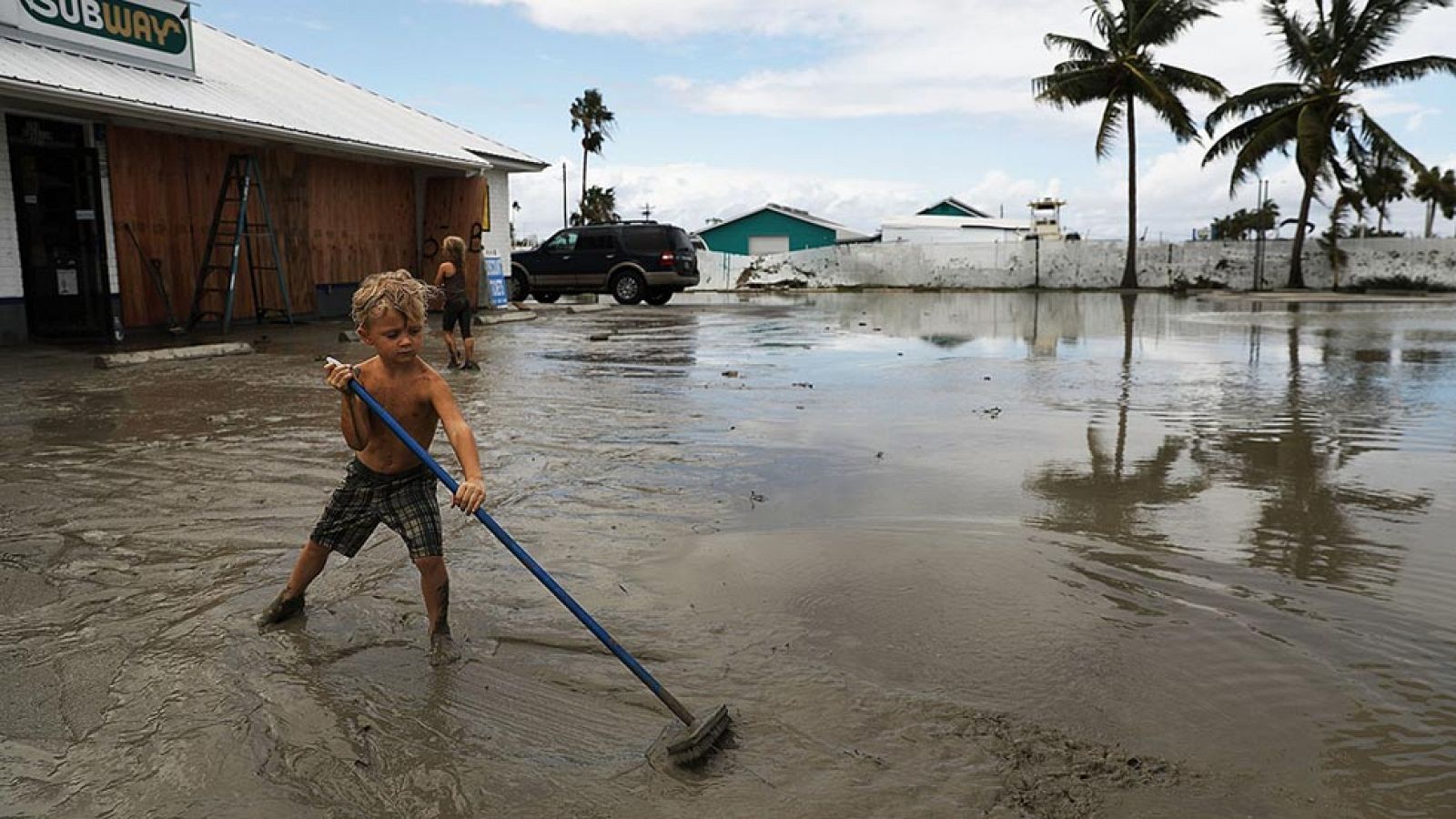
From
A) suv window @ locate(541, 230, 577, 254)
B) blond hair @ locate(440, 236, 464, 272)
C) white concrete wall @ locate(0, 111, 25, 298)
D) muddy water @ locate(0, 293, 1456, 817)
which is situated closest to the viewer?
muddy water @ locate(0, 293, 1456, 817)

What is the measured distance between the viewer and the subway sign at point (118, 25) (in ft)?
39.9

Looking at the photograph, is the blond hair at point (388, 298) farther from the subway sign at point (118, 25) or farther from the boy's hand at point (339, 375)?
the subway sign at point (118, 25)

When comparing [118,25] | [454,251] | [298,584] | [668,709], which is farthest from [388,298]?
[118,25]

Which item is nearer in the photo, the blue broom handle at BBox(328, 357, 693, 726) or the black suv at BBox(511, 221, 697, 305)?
the blue broom handle at BBox(328, 357, 693, 726)

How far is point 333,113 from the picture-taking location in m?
17.5

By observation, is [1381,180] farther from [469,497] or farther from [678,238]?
[469,497]

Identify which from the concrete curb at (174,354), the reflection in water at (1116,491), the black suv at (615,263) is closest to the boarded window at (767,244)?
A: the black suv at (615,263)

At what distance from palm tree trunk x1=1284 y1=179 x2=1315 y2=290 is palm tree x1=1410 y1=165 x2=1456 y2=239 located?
2639 mm

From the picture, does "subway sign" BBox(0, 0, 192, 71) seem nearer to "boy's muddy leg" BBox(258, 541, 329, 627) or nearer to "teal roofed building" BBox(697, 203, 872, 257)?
"boy's muddy leg" BBox(258, 541, 329, 627)

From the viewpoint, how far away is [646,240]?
2381 centimetres

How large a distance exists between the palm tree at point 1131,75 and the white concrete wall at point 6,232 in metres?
27.6

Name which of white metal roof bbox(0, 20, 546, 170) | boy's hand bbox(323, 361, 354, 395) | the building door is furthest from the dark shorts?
boy's hand bbox(323, 361, 354, 395)

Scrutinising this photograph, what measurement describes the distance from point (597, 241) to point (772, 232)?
1259 inches

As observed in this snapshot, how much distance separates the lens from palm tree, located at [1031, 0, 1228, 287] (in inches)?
1189
